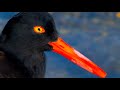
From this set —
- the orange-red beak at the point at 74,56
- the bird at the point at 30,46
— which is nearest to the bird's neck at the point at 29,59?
the bird at the point at 30,46

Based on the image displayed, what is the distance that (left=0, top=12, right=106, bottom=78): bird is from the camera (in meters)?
2.87

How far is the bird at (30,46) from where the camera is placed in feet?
9.42

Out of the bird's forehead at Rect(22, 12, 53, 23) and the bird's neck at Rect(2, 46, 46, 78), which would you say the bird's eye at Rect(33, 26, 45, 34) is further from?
the bird's neck at Rect(2, 46, 46, 78)

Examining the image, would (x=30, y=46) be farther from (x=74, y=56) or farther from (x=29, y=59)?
(x=74, y=56)

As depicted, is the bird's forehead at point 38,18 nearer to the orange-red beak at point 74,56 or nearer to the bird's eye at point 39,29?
the bird's eye at point 39,29

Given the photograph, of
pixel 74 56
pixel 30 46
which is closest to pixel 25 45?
pixel 30 46

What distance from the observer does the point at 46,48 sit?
3023mm

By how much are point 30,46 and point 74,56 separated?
1.08 ft
